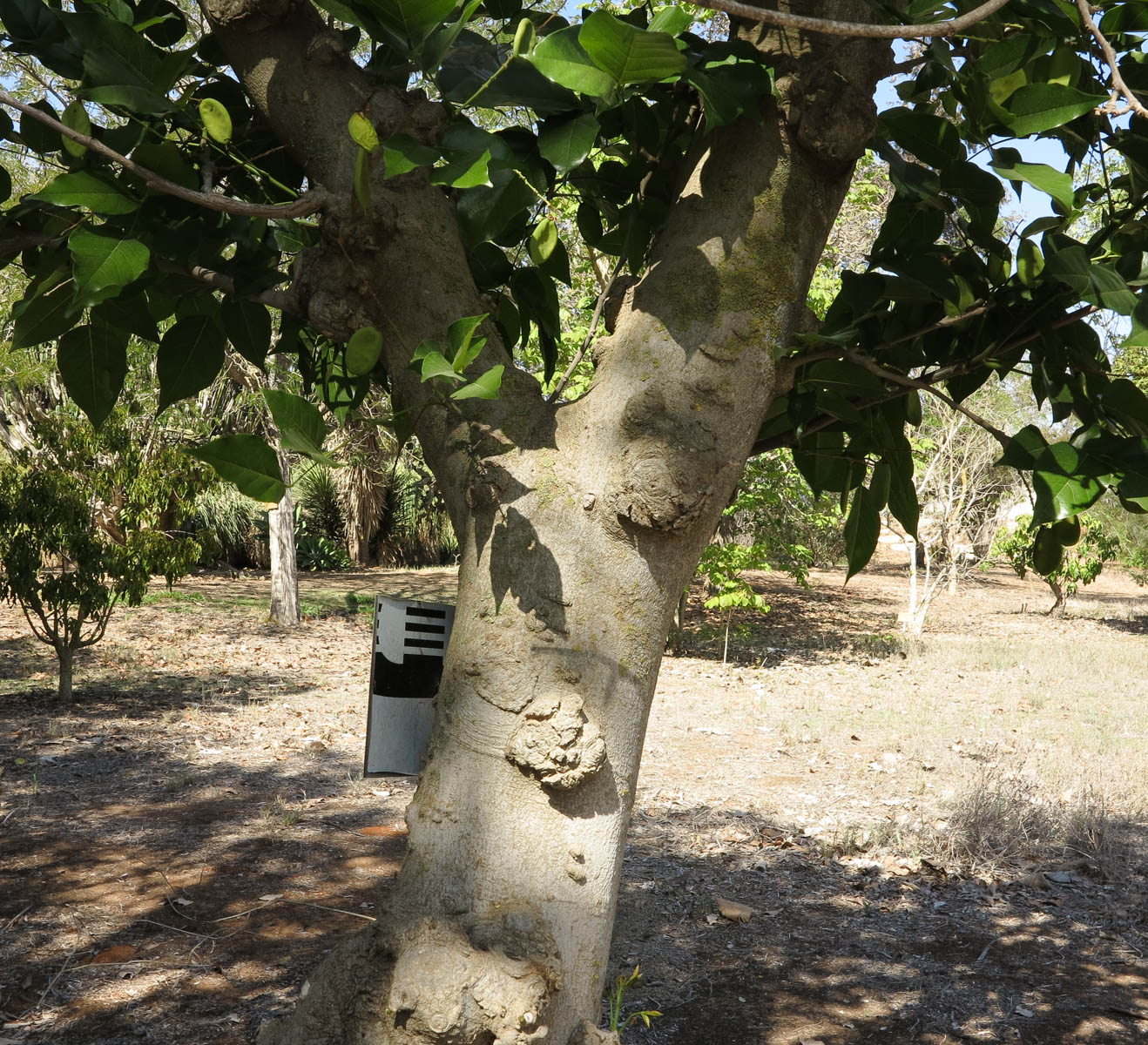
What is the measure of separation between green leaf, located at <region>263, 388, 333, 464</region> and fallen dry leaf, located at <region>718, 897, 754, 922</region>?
129 inches

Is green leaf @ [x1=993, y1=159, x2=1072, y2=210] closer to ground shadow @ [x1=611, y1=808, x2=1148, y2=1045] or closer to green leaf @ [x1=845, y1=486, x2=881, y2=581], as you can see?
green leaf @ [x1=845, y1=486, x2=881, y2=581]

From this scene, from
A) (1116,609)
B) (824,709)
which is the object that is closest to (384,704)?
(824,709)

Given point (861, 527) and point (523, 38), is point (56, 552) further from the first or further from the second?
point (523, 38)

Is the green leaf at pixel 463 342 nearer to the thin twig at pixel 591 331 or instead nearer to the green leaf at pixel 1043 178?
the thin twig at pixel 591 331

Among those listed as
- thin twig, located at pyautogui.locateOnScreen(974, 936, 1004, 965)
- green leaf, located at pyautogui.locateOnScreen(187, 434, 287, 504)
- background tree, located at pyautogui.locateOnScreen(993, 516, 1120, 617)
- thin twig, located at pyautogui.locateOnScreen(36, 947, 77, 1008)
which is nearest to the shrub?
thin twig, located at pyautogui.locateOnScreen(36, 947, 77, 1008)

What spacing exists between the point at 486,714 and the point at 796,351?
61 centimetres

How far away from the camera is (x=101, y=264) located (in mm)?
1166

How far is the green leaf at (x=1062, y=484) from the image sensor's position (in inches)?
46.6

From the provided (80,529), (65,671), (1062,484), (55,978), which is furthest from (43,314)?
(65,671)

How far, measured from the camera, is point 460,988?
1037 mm

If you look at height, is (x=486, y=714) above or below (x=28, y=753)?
above

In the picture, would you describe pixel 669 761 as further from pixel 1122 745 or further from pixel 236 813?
pixel 1122 745

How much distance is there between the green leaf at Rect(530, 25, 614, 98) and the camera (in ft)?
3.39

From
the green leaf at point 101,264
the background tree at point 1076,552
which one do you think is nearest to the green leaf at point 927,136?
the green leaf at point 101,264
